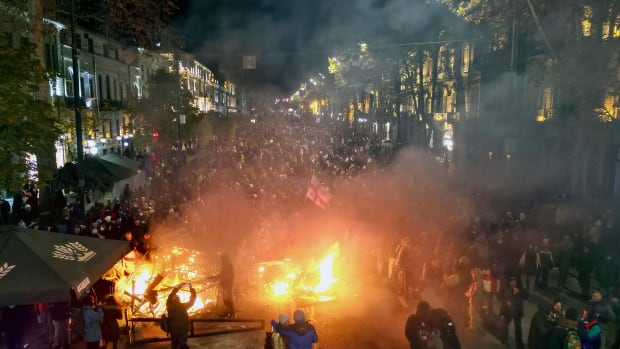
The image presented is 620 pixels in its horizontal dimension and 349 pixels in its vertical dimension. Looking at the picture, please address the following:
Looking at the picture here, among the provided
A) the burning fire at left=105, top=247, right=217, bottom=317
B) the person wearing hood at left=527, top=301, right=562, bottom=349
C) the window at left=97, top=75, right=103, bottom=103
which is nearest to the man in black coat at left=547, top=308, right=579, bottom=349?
the person wearing hood at left=527, top=301, right=562, bottom=349

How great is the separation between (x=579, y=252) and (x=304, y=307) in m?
5.87

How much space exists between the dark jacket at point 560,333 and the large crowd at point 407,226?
0.72 feet

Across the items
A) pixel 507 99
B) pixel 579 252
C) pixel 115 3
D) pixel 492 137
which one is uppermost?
pixel 115 3

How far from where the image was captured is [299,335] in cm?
559

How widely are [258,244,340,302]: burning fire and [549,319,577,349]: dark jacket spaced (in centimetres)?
454

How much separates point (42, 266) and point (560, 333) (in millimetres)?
6341

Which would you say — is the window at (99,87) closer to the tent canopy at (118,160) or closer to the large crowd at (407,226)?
the large crowd at (407,226)

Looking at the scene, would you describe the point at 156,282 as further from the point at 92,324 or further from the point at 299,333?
the point at 299,333

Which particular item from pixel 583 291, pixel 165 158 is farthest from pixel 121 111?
pixel 583 291

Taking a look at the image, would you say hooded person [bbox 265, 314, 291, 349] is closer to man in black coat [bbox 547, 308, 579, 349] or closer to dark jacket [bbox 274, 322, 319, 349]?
dark jacket [bbox 274, 322, 319, 349]

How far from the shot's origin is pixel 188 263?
1102 centimetres

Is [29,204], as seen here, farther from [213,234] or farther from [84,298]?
[84,298]

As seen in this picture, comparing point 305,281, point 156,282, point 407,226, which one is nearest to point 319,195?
point 407,226

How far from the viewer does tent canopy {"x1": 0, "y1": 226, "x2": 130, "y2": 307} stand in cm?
551
